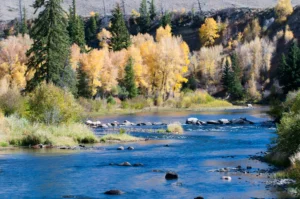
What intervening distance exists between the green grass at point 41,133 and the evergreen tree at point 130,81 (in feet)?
141

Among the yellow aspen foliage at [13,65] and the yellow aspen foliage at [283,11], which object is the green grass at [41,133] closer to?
the yellow aspen foliage at [13,65]

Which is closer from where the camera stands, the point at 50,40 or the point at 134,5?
the point at 50,40

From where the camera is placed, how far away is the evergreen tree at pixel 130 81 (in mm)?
83125

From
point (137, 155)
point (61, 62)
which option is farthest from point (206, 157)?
point (61, 62)

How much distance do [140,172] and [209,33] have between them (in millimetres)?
110250

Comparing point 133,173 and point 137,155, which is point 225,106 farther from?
point 133,173

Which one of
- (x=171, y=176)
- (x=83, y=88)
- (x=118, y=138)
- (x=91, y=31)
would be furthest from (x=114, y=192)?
(x=91, y=31)

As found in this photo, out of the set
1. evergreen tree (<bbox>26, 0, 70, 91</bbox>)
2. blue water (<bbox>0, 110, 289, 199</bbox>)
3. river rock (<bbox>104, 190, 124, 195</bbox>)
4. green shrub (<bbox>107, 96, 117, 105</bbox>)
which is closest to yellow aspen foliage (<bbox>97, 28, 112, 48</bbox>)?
green shrub (<bbox>107, 96, 117, 105</bbox>)

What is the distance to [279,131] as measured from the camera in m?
28.0

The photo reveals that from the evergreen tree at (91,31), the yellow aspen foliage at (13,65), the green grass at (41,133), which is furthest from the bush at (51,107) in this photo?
the evergreen tree at (91,31)

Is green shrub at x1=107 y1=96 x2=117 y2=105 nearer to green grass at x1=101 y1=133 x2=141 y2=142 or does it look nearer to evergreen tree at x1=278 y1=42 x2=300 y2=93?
evergreen tree at x1=278 y1=42 x2=300 y2=93

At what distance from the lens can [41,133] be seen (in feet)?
120

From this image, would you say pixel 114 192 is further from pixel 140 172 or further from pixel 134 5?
pixel 134 5

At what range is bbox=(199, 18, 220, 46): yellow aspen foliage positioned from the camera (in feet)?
440
